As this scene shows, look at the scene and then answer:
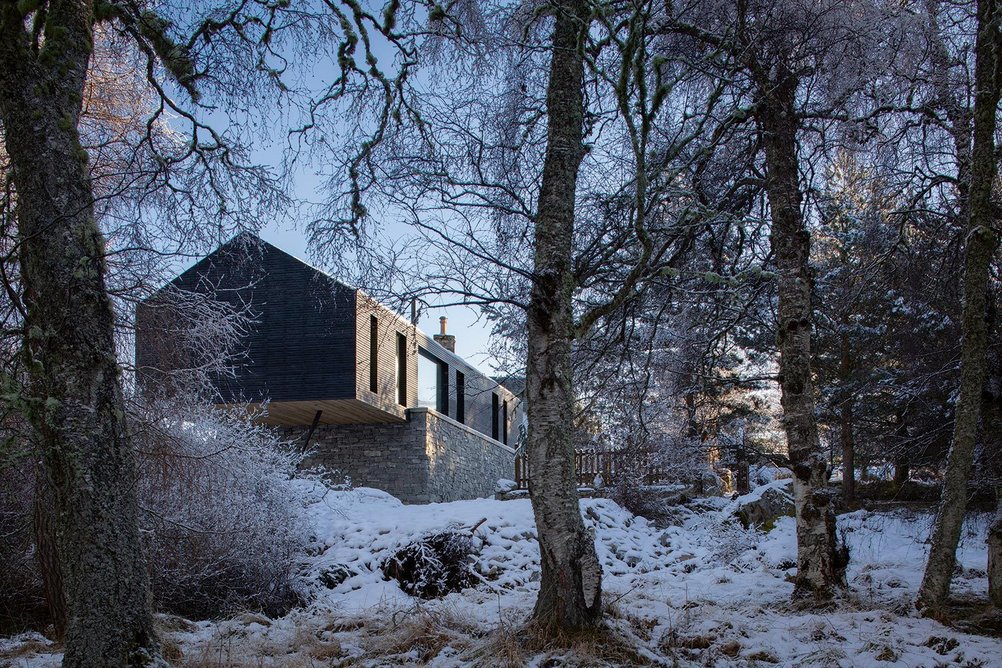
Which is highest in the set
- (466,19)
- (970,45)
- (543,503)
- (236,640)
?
(466,19)

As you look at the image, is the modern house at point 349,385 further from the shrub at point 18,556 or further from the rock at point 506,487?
the shrub at point 18,556

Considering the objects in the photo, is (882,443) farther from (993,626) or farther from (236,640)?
(236,640)

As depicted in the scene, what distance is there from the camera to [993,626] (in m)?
5.57

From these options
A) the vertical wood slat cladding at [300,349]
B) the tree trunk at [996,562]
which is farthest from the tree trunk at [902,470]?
the vertical wood slat cladding at [300,349]

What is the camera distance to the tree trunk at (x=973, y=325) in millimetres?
5551

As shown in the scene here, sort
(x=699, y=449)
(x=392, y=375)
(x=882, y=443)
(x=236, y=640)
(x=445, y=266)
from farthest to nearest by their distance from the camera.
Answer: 1. (x=392, y=375)
2. (x=882, y=443)
3. (x=699, y=449)
4. (x=236, y=640)
5. (x=445, y=266)

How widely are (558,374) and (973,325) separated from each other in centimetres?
305

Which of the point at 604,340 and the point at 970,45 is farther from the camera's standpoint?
the point at 604,340

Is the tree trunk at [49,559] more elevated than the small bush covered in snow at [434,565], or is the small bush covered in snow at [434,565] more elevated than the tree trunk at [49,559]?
the tree trunk at [49,559]

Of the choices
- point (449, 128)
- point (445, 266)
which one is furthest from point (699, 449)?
point (449, 128)

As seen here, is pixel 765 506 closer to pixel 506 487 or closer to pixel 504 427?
pixel 506 487

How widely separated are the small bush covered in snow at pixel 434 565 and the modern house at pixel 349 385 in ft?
11.1

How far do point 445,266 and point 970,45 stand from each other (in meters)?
4.86

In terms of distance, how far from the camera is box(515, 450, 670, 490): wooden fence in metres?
14.6
